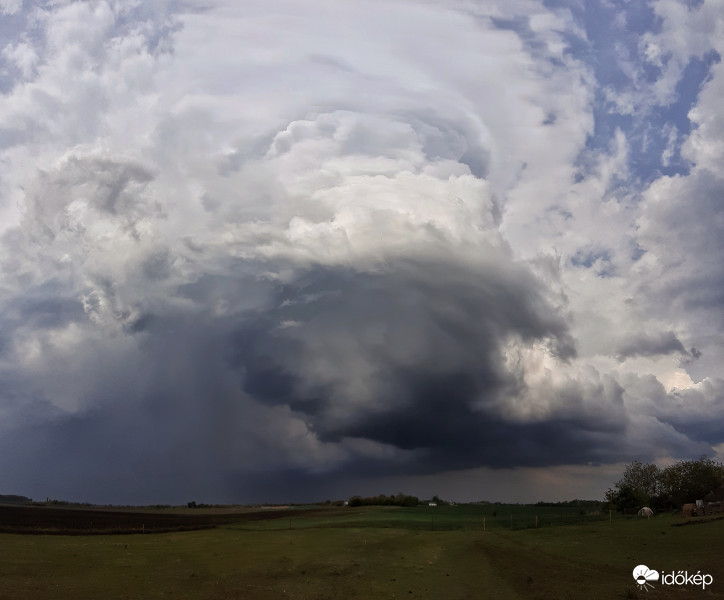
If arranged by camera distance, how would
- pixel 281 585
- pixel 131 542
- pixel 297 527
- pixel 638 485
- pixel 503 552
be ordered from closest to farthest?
pixel 281 585 < pixel 503 552 < pixel 131 542 < pixel 297 527 < pixel 638 485

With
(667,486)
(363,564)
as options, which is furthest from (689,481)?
(363,564)

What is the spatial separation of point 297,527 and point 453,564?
40268 mm

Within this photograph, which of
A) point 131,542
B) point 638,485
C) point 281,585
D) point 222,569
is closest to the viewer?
point 281,585

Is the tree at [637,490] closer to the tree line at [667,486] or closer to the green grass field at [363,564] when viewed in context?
the tree line at [667,486]

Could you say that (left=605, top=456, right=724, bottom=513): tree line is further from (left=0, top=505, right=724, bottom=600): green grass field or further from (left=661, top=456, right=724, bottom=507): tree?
(left=0, top=505, right=724, bottom=600): green grass field

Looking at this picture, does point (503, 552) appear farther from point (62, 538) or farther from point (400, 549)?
point (62, 538)

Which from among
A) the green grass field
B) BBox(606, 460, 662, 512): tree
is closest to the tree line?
BBox(606, 460, 662, 512): tree

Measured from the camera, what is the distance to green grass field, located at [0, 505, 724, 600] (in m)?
41.6

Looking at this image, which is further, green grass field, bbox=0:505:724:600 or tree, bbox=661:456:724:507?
tree, bbox=661:456:724:507

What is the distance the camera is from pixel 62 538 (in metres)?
66.1

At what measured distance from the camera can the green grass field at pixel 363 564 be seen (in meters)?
41.6

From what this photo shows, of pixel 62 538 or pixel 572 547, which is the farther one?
pixel 62 538

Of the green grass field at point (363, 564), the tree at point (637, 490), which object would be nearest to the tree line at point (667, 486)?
the tree at point (637, 490)

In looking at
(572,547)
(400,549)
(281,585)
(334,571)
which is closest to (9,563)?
(281,585)
